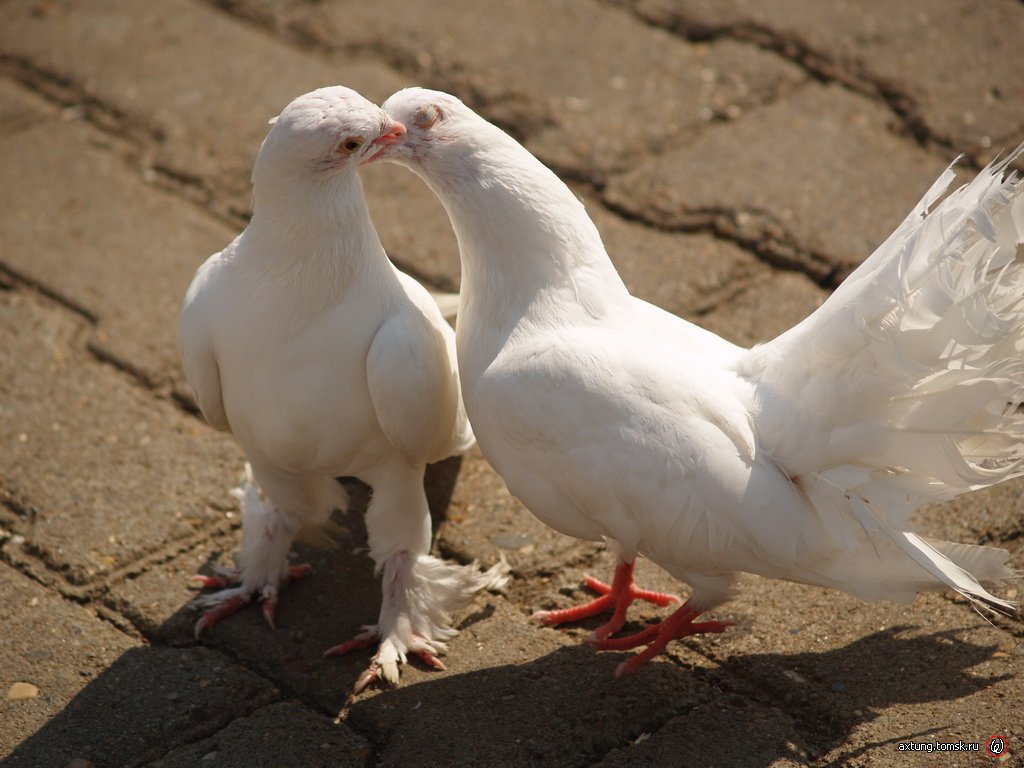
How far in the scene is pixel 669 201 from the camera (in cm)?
535

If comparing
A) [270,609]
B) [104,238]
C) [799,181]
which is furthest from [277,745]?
[799,181]

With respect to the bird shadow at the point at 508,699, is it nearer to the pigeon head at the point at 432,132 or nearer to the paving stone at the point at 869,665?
the paving stone at the point at 869,665

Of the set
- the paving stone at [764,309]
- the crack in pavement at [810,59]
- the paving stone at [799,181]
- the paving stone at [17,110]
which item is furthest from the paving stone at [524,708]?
the paving stone at [17,110]

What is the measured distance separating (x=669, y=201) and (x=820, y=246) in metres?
0.77

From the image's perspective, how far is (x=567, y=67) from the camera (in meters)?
6.26

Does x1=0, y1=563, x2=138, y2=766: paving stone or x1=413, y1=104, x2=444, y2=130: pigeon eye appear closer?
x1=413, y1=104, x2=444, y2=130: pigeon eye

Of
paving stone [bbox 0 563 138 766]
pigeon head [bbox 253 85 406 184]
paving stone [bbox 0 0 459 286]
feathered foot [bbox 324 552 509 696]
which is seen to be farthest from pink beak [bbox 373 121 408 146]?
paving stone [bbox 0 0 459 286]

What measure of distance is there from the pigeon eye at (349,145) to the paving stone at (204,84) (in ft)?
6.78

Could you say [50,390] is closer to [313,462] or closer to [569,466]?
[313,462]

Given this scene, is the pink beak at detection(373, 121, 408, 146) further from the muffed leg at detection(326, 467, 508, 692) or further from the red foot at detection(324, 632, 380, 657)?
the red foot at detection(324, 632, 380, 657)

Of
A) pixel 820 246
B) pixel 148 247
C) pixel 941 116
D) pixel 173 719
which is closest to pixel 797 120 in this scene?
pixel 941 116

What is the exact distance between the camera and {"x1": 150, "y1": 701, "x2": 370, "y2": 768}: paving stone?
10.1 ft

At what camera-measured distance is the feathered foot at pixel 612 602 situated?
347cm

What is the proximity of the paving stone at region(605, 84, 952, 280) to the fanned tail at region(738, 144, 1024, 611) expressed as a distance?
2134mm
